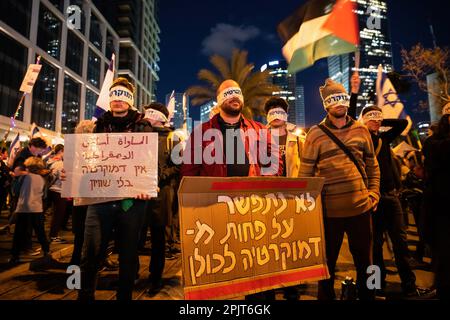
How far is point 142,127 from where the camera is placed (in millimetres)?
3324

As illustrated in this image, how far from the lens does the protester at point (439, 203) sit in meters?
3.03

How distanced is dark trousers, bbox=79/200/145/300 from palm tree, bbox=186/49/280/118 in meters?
17.0

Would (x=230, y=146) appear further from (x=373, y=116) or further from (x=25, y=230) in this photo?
(x=25, y=230)

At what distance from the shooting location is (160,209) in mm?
4188

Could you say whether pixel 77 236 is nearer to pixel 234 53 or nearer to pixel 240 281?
pixel 240 281

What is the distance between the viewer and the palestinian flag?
411cm

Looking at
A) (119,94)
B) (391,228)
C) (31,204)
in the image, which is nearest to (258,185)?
(119,94)

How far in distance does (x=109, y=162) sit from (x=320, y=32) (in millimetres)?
3132

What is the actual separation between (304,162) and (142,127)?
1.76 m

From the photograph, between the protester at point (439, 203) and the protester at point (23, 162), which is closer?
the protester at point (439, 203)

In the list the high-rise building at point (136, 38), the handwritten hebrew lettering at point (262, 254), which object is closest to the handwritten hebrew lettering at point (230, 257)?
the handwritten hebrew lettering at point (262, 254)

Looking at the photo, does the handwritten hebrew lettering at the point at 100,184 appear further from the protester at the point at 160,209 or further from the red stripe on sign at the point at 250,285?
the red stripe on sign at the point at 250,285

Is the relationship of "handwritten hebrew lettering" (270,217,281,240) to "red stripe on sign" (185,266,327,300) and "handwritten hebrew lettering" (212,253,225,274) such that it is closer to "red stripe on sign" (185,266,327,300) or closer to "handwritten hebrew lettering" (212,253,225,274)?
"red stripe on sign" (185,266,327,300)

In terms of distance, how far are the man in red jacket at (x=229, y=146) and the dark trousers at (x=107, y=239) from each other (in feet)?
2.27
